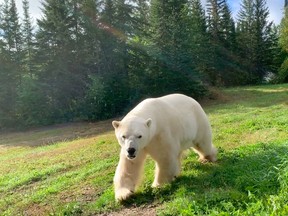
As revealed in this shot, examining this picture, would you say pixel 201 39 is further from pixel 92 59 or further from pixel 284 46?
pixel 92 59

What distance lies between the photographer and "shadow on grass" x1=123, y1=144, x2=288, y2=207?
181 inches

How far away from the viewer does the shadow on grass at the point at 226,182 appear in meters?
4.60

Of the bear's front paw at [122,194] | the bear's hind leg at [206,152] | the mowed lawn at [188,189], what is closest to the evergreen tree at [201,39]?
the mowed lawn at [188,189]

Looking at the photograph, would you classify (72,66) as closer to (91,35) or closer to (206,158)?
(91,35)

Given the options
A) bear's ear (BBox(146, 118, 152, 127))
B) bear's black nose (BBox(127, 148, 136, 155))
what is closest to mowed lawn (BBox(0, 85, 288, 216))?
bear's black nose (BBox(127, 148, 136, 155))

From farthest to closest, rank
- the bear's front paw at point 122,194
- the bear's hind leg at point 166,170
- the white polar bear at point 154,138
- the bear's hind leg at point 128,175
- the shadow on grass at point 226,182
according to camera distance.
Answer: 1. the bear's hind leg at point 166,170
2. the bear's hind leg at point 128,175
3. the bear's front paw at point 122,194
4. the white polar bear at point 154,138
5. the shadow on grass at point 226,182

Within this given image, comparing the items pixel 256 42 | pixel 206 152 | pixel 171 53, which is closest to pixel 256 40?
pixel 256 42

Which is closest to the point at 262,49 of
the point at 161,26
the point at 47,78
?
the point at 161,26

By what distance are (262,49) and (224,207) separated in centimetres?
4160

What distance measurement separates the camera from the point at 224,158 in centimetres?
698

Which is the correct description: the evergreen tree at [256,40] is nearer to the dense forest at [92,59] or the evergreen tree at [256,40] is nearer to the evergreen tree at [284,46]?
the evergreen tree at [284,46]

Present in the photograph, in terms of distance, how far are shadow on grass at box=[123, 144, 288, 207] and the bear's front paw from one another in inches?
3.1

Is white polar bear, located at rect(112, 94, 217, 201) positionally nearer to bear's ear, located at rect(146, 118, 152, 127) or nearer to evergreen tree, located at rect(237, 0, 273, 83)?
bear's ear, located at rect(146, 118, 152, 127)

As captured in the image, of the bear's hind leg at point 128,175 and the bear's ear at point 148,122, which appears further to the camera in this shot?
the bear's hind leg at point 128,175
